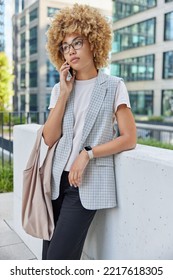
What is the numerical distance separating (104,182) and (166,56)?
17.0 m

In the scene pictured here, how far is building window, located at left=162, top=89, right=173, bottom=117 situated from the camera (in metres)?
16.6

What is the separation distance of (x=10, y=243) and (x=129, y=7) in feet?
63.7

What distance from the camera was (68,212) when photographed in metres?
1.33

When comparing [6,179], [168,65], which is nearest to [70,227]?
[6,179]

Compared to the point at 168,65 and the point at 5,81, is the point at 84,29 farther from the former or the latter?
the point at 168,65

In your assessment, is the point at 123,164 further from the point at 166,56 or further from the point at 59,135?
the point at 166,56

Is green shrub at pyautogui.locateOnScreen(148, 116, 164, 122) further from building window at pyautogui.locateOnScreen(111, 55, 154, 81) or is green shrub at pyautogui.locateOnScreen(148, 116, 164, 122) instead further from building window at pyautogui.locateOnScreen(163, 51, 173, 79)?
building window at pyautogui.locateOnScreen(111, 55, 154, 81)

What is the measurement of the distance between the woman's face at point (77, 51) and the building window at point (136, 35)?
17854 millimetres

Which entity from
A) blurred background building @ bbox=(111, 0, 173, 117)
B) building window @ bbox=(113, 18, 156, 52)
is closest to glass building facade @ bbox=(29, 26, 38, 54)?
blurred background building @ bbox=(111, 0, 173, 117)

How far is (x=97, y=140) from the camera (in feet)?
4.33

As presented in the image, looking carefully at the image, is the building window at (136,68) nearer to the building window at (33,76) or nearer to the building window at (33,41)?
the building window at (33,76)

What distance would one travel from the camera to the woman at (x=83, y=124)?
1.29 meters

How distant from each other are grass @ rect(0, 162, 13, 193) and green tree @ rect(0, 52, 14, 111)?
1.62m
